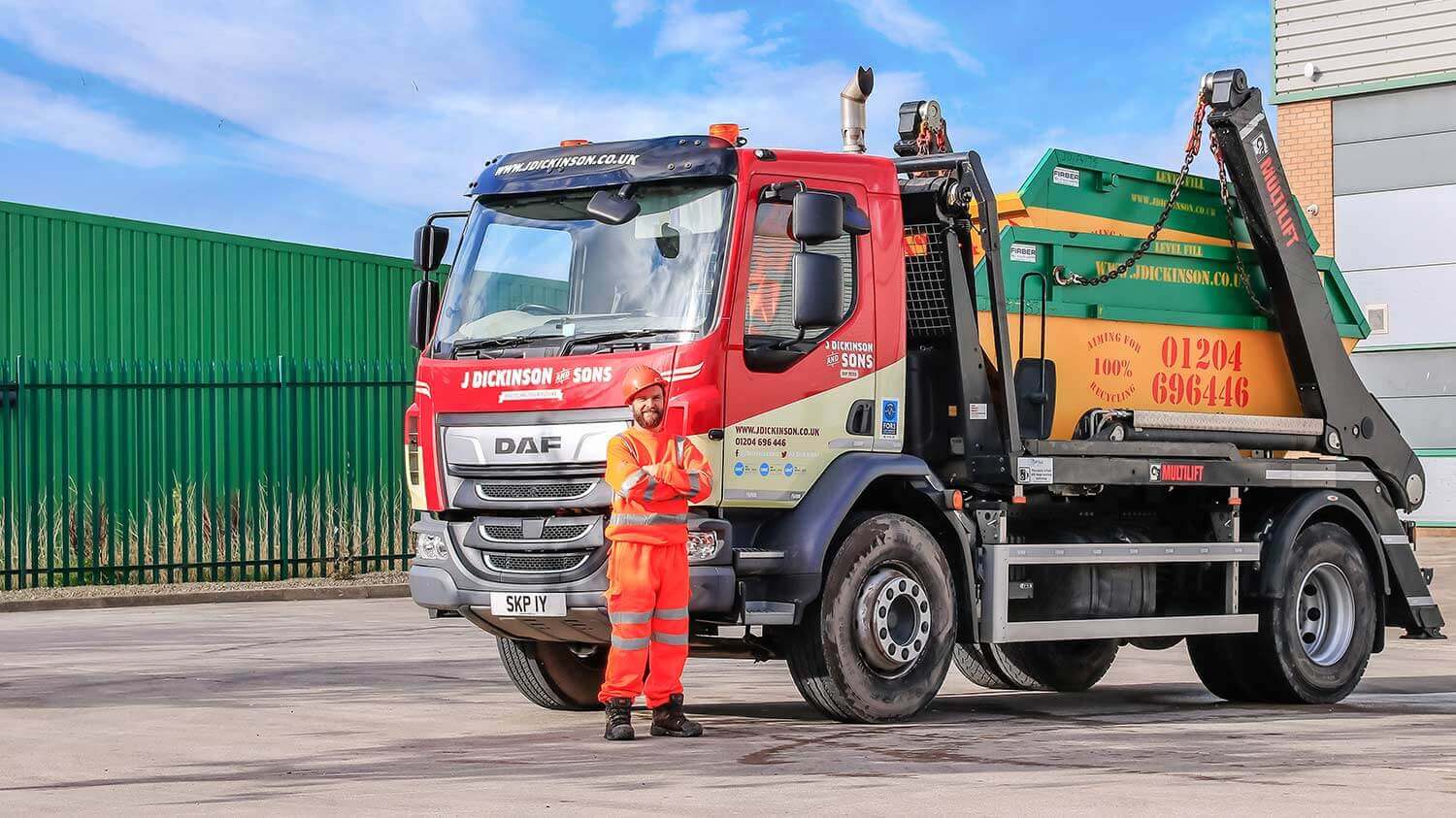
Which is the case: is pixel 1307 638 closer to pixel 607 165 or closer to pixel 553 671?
pixel 553 671

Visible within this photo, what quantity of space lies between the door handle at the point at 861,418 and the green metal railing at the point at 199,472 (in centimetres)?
1188

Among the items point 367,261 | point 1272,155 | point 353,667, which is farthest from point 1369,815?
point 367,261

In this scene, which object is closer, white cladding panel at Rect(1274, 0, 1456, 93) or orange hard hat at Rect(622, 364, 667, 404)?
orange hard hat at Rect(622, 364, 667, 404)

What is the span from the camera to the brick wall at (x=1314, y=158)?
27.9 m

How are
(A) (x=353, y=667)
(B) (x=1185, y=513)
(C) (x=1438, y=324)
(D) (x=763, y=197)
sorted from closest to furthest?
(D) (x=763, y=197) < (B) (x=1185, y=513) < (A) (x=353, y=667) < (C) (x=1438, y=324)

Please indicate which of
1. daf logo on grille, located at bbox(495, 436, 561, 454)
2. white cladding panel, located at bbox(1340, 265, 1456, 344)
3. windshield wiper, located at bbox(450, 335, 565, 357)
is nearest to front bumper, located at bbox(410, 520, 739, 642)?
daf logo on grille, located at bbox(495, 436, 561, 454)

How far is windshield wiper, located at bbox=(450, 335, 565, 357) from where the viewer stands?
9.47 meters

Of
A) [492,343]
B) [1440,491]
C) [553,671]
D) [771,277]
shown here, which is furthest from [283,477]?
[1440,491]

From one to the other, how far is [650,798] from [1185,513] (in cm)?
539

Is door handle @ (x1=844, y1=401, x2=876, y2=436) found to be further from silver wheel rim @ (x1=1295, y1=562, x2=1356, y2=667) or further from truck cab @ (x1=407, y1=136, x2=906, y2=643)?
silver wheel rim @ (x1=1295, y1=562, x2=1356, y2=667)

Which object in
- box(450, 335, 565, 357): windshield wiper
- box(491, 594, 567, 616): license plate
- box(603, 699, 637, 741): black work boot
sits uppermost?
box(450, 335, 565, 357): windshield wiper

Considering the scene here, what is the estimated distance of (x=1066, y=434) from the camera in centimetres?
1083

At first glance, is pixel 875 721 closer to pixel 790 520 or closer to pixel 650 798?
pixel 790 520

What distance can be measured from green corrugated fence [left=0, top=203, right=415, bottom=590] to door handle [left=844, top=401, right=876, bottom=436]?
1188 cm
